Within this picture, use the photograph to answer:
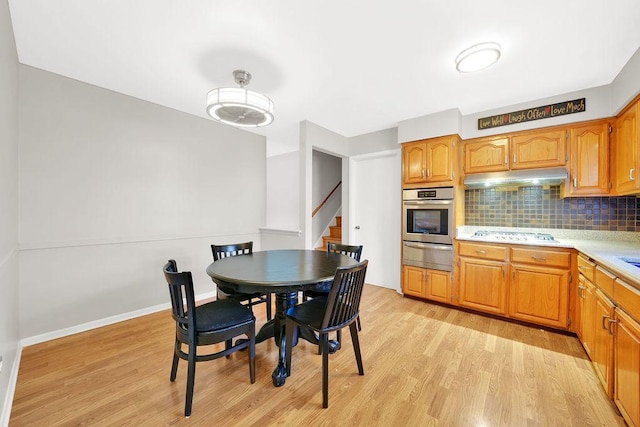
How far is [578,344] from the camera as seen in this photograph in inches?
90.4

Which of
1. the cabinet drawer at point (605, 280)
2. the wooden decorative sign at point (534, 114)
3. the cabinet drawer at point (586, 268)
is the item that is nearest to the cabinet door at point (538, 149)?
the wooden decorative sign at point (534, 114)

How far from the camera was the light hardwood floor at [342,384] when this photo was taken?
149 centimetres

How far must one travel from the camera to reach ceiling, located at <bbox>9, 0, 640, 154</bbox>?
63.1 inches

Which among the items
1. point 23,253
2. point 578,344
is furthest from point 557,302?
point 23,253

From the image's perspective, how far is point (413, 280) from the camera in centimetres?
340

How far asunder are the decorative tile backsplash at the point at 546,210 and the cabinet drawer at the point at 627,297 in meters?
1.71

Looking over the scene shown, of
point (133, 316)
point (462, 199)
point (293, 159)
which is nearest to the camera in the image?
point (133, 316)

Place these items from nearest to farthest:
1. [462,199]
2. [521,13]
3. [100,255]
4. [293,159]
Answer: [521,13]
[100,255]
[462,199]
[293,159]

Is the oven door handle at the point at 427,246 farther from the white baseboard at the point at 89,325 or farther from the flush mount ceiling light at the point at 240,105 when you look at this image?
the white baseboard at the point at 89,325

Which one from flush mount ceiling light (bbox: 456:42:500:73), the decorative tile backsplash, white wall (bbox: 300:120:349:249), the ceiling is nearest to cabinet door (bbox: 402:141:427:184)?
the ceiling

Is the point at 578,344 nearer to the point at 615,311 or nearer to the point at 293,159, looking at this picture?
the point at 615,311

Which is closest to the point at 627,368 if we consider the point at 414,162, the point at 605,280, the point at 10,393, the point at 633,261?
the point at 605,280

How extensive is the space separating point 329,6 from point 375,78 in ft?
3.17

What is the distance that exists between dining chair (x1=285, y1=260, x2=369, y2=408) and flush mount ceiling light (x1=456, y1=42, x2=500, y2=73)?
183 cm
